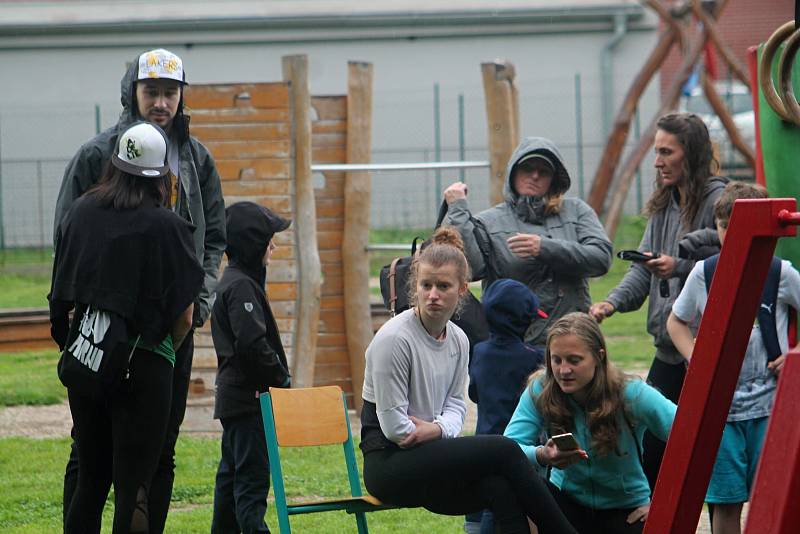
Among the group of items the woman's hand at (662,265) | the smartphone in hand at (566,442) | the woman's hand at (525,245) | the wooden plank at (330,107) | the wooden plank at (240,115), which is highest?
the wooden plank at (330,107)

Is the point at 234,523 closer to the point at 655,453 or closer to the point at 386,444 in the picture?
the point at 386,444

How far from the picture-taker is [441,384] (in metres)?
4.45

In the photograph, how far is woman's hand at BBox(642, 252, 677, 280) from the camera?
5020 millimetres

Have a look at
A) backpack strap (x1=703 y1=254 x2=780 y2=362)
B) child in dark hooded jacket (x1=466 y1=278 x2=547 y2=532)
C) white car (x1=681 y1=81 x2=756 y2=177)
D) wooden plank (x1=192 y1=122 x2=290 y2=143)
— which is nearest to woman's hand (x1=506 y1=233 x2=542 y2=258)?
child in dark hooded jacket (x1=466 y1=278 x2=547 y2=532)

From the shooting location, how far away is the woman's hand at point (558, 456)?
4.04 metres

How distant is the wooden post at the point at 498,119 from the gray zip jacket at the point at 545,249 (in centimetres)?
268

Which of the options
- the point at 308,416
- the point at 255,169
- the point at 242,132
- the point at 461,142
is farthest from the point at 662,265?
the point at 461,142

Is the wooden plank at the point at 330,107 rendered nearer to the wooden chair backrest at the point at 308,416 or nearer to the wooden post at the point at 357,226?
the wooden post at the point at 357,226

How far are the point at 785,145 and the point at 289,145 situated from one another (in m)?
3.90

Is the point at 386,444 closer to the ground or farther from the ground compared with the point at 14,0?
closer to the ground

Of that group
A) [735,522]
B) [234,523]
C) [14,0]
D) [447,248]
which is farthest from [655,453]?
[14,0]

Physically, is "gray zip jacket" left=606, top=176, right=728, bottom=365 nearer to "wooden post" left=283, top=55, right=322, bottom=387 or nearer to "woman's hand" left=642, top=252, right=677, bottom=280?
"woman's hand" left=642, top=252, right=677, bottom=280

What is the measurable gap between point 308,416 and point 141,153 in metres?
1.18

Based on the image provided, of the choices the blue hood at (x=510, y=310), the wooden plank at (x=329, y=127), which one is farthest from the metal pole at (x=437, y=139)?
the blue hood at (x=510, y=310)
